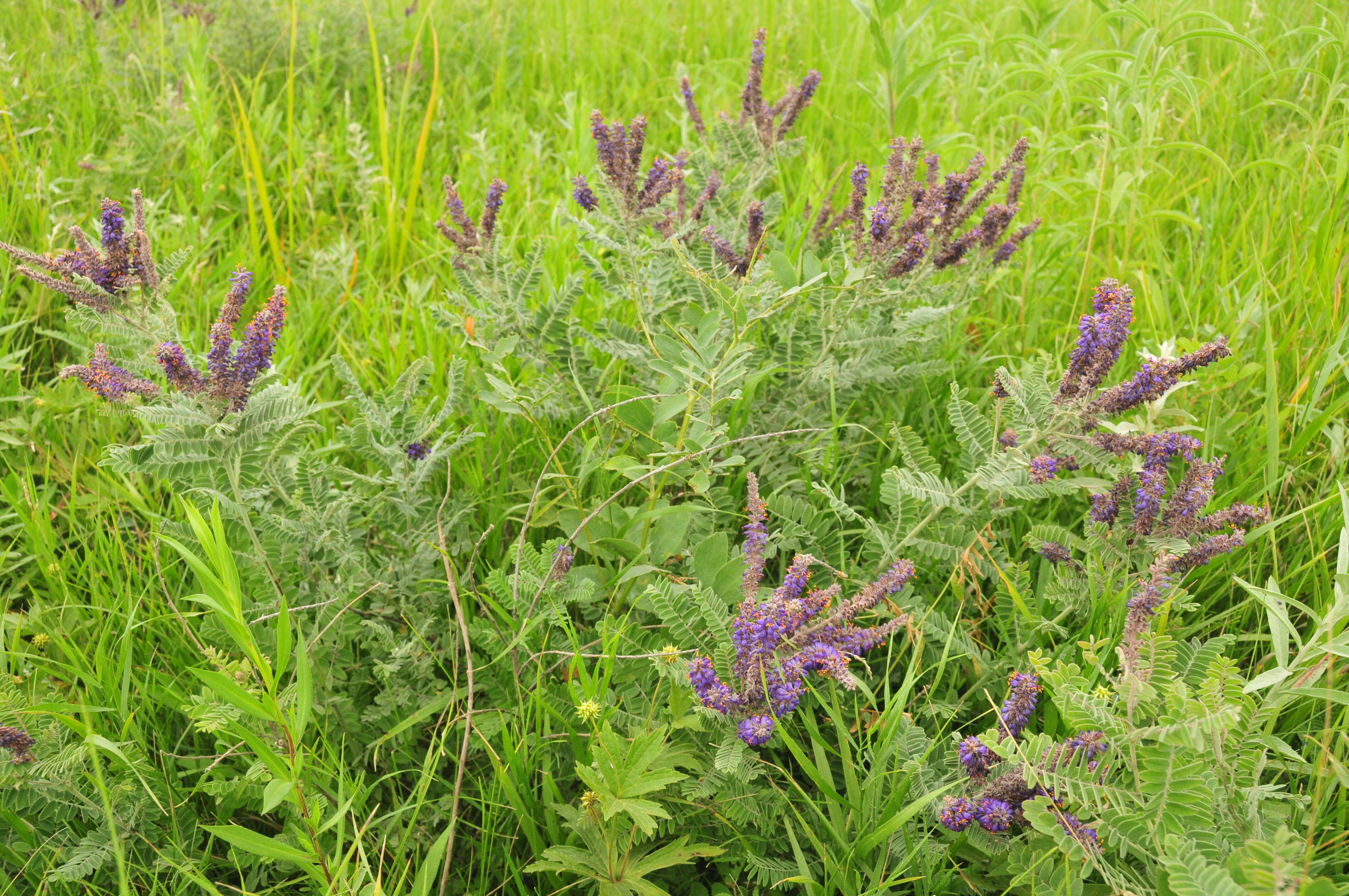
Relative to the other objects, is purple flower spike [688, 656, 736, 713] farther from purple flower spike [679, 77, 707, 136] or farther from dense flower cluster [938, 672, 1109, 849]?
purple flower spike [679, 77, 707, 136]

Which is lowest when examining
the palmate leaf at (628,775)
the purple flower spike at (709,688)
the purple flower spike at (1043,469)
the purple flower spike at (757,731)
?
the palmate leaf at (628,775)

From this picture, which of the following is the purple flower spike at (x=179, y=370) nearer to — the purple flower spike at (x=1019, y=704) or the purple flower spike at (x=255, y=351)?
the purple flower spike at (x=255, y=351)

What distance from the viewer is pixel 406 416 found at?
214cm

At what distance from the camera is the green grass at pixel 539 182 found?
2334 millimetres

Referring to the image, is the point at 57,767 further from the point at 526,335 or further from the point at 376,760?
the point at 526,335

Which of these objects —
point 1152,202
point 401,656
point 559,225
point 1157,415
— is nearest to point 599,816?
point 401,656

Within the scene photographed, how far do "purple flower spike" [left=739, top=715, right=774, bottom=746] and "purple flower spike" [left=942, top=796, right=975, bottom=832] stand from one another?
14.2 inches

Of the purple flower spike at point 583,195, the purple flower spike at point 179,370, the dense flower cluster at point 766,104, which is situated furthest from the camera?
the dense flower cluster at point 766,104

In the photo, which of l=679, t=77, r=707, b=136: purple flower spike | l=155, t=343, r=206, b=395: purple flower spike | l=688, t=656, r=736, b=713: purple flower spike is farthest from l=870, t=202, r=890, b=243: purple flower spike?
l=155, t=343, r=206, b=395: purple flower spike

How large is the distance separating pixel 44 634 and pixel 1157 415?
2857 millimetres

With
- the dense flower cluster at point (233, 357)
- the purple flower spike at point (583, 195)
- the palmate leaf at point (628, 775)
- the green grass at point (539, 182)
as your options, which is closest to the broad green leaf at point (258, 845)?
the green grass at point (539, 182)

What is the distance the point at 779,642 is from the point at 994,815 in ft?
1.62

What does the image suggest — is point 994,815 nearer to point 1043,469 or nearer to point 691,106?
point 1043,469

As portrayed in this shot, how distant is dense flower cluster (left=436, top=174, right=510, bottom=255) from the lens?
2.34 metres
